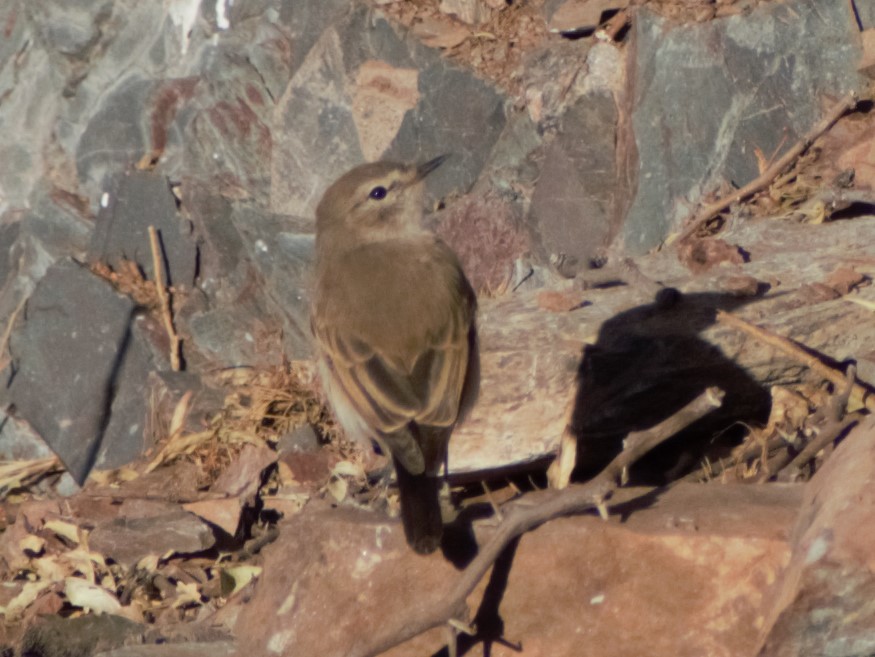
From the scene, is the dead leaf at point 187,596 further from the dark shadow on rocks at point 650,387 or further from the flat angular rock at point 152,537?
the dark shadow on rocks at point 650,387

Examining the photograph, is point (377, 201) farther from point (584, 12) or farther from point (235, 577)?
point (584, 12)

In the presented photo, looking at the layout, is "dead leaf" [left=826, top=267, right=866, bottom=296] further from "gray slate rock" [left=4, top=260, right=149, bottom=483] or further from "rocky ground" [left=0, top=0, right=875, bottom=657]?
"gray slate rock" [left=4, top=260, right=149, bottom=483]

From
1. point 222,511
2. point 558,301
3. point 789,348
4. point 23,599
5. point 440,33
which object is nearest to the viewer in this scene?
point 789,348

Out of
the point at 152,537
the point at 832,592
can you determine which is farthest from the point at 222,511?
the point at 832,592

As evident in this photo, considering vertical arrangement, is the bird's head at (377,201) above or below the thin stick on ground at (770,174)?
above

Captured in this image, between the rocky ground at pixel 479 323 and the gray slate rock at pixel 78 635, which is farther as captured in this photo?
the gray slate rock at pixel 78 635

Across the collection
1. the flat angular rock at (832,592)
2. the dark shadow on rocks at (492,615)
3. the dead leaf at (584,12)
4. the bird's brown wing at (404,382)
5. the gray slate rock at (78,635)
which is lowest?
the gray slate rock at (78,635)

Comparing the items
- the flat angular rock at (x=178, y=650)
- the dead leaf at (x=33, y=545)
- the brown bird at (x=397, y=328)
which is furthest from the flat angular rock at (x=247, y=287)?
the flat angular rock at (x=178, y=650)

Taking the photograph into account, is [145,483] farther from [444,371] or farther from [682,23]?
[682,23]
